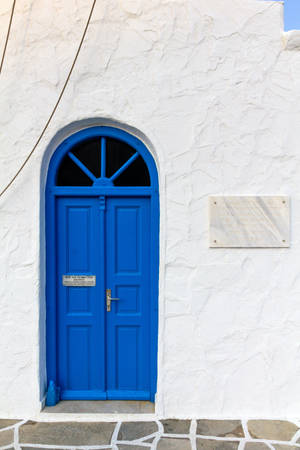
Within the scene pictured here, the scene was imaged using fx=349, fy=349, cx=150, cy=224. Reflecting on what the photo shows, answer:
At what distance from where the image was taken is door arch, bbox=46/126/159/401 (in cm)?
351

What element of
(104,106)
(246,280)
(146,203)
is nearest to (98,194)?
(146,203)

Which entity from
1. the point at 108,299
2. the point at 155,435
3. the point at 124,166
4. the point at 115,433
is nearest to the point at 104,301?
the point at 108,299

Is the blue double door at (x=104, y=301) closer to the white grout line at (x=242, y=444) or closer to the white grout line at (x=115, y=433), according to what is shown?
the white grout line at (x=115, y=433)

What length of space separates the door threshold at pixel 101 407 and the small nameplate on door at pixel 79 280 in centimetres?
119

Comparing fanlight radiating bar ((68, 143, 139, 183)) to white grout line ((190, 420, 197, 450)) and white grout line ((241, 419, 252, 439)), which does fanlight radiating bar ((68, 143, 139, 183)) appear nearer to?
white grout line ((190, 420, 197, 450))

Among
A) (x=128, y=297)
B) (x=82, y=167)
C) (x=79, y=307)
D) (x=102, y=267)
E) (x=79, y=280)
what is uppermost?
(x=82, y=167)

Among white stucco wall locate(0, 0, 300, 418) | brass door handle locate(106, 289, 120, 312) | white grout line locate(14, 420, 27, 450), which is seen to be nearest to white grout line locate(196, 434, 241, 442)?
white stucco wall locate(0, 0, 300, 418)

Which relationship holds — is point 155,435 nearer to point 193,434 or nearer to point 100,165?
point 193,434

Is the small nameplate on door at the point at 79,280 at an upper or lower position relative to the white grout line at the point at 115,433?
upper

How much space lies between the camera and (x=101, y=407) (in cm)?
344

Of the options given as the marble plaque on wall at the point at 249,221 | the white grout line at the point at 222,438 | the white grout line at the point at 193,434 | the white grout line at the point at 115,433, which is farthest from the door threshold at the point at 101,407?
the marble plaque on wall at the point at 249,221

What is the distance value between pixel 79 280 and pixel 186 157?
163 centimetres

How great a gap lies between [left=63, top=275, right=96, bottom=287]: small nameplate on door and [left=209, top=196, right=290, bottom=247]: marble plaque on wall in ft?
4.11

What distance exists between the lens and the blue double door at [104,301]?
3.54 meters
